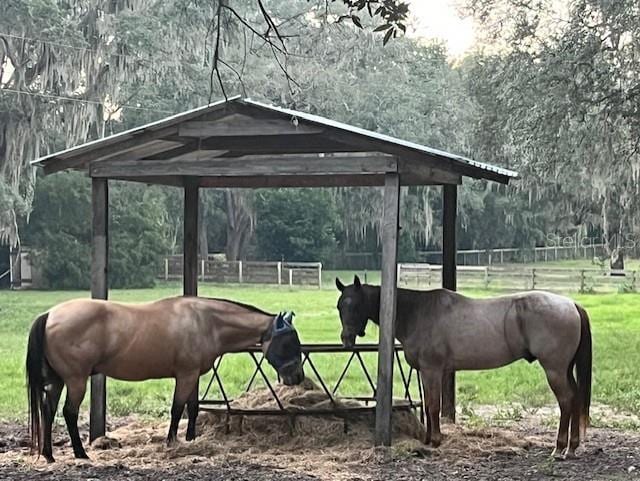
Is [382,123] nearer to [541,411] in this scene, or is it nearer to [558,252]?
[558,252]

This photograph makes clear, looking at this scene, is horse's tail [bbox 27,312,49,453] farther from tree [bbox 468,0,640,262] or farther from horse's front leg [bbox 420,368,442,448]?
tree [bbox 468,0,640,262]

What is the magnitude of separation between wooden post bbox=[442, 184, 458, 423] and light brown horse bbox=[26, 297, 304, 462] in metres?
1.84

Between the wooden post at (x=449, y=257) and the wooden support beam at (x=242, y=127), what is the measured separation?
1.88 m

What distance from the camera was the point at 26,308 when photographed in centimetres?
2120

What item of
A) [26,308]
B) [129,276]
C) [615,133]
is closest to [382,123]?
[129,276]

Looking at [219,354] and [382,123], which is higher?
[382,123]

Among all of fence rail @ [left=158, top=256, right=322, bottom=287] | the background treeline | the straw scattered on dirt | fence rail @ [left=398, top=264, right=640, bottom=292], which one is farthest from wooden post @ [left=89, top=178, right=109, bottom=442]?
fence rail @ [left=158, top=256, right=322, bottom=287]

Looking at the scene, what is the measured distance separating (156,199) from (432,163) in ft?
77.2

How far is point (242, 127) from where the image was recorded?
23.7 ft

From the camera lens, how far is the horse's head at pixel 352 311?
728cm

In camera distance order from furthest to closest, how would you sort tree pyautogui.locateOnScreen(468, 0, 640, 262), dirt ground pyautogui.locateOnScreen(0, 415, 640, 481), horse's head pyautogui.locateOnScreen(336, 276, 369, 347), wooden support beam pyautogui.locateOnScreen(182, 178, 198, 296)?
1. tree pyautogui.locateOnScreen(468, 0, 640, 262)
2. wooden support beam pyautogui.locateOnScreen(182, 178, 198, 296)
3. horse's head pyautogui.locateOnScreen(336, 276, 369, 347)
4. dirt ground pyautogui.locateOnScreen(0, 415, 640, 481)

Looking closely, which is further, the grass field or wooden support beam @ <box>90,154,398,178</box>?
the grass field

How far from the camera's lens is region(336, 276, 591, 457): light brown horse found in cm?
696

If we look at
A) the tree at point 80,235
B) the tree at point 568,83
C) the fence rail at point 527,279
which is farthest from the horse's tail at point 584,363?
the tree at point 80,235
